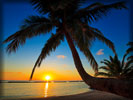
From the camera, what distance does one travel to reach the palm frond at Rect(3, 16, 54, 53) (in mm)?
4273

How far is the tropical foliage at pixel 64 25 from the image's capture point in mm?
4258

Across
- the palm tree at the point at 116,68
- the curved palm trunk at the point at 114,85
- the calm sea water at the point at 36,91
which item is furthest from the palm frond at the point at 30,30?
the palm tree at the point at 116,68

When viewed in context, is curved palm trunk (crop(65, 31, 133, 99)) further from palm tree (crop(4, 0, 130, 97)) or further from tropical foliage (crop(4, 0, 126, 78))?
tropical foliage (crop(4, 0, 126, 78))

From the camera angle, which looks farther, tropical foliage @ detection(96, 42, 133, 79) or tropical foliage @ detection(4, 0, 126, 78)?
tropical foliage @ detection(96, 42, 133, 79)

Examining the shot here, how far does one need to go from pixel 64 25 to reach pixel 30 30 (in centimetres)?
150

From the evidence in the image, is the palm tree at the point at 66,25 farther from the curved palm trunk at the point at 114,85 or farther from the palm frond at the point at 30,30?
the curved palm trunk at the point at 114,85

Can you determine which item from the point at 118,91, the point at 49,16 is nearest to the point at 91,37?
the point at 49,16

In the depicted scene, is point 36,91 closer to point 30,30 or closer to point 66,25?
point 30,30

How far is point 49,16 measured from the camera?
5062mm

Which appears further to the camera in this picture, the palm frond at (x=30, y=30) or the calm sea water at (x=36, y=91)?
the calm sea water at (x=36, y=91)

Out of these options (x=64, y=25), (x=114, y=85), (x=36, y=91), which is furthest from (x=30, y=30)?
(x=36, y=91)

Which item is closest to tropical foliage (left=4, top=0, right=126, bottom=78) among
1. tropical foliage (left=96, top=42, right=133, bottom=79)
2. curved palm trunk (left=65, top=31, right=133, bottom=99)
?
curved palm trunk (left=65, top=31, right=133, bottom=99)

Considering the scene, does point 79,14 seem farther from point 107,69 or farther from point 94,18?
point 107,69

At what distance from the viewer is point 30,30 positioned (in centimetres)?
457
